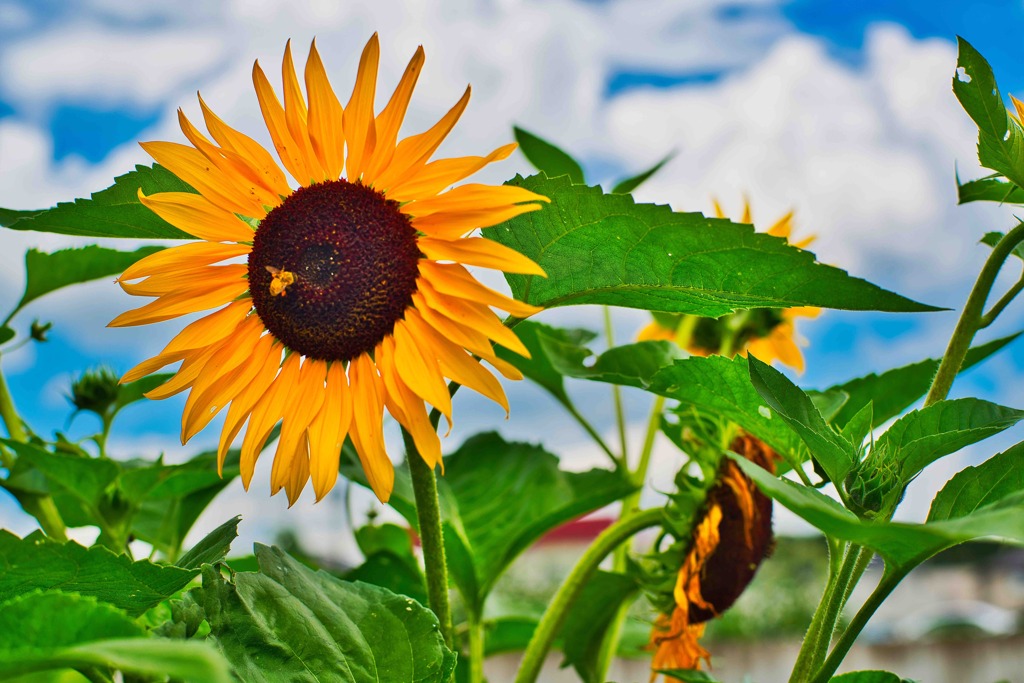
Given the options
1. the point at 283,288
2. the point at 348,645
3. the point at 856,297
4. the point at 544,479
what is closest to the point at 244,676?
the point at 348,645

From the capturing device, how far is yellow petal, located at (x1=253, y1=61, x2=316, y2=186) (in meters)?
0.41

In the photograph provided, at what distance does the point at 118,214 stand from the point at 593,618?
1.32ft

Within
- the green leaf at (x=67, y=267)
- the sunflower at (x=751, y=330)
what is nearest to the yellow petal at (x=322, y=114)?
the green leaf at (x=67, y=267)

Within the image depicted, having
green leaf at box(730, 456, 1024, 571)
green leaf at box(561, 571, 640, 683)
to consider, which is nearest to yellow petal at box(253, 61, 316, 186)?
green leaf at box(730, 456, 1024, 571)

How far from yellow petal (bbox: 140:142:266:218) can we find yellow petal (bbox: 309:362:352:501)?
0.09 meters

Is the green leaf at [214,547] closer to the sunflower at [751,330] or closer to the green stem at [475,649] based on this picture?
the green stem at [475,649]

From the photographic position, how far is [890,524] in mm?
275

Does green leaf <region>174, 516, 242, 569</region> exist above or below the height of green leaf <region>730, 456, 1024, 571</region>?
below

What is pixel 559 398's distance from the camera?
0.72 m

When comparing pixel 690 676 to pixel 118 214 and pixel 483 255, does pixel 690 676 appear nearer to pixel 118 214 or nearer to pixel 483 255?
pixel 483 255

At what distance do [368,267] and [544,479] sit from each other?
32 centimetres

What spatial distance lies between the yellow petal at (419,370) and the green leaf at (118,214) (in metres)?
0.12

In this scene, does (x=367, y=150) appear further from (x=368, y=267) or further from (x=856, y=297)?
(x=856, y=297)

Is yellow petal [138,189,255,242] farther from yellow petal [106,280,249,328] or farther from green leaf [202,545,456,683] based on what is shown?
green leaf [202,545,456,683]
